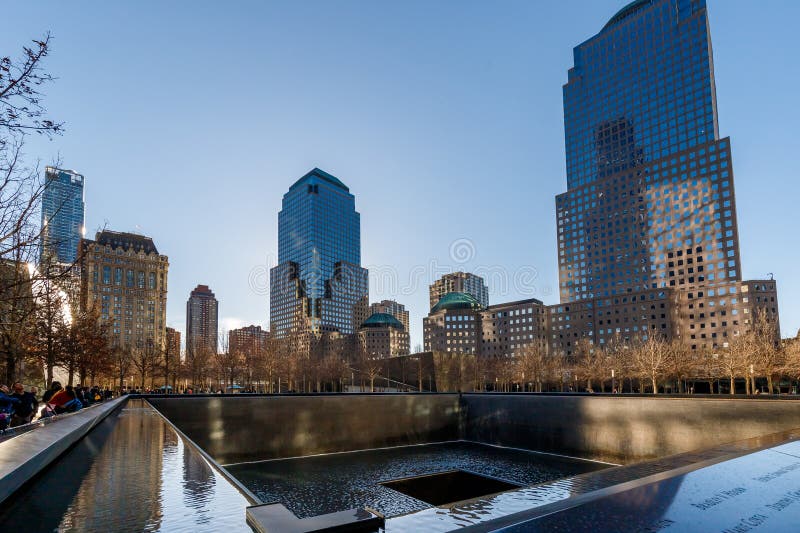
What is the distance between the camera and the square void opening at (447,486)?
2130 centimetres

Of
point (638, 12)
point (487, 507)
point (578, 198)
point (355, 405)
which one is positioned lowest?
point (355, 405)

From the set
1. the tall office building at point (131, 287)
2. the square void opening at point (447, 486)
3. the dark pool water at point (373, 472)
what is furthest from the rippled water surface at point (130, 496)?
the tall office building at point (131, 287)

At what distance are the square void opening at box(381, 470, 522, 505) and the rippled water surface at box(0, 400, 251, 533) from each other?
48.2 feet

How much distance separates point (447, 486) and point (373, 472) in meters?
3.60

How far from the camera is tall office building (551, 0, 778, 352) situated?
117562mm

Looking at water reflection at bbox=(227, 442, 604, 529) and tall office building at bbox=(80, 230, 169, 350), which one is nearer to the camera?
water reflection at bbox=(227, 442, 604, 529)

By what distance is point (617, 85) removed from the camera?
147000mm

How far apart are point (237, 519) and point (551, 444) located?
27.8m

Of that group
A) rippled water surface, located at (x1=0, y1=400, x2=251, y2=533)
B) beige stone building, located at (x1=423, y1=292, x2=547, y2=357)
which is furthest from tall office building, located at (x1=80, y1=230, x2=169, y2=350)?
rippled water surface, located at (x1=0, y1=400, x2=251, y2=533)

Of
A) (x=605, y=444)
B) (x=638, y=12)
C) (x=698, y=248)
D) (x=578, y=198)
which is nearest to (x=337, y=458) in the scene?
(x=605, y=444)

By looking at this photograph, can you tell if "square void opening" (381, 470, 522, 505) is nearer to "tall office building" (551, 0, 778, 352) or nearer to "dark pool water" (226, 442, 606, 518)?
"dark pool water" (226, 442, 606, 518)

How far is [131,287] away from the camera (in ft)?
486

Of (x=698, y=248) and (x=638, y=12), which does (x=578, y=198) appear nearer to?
(x=698, y=248)

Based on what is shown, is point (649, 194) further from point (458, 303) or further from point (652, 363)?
point (652, 363)
